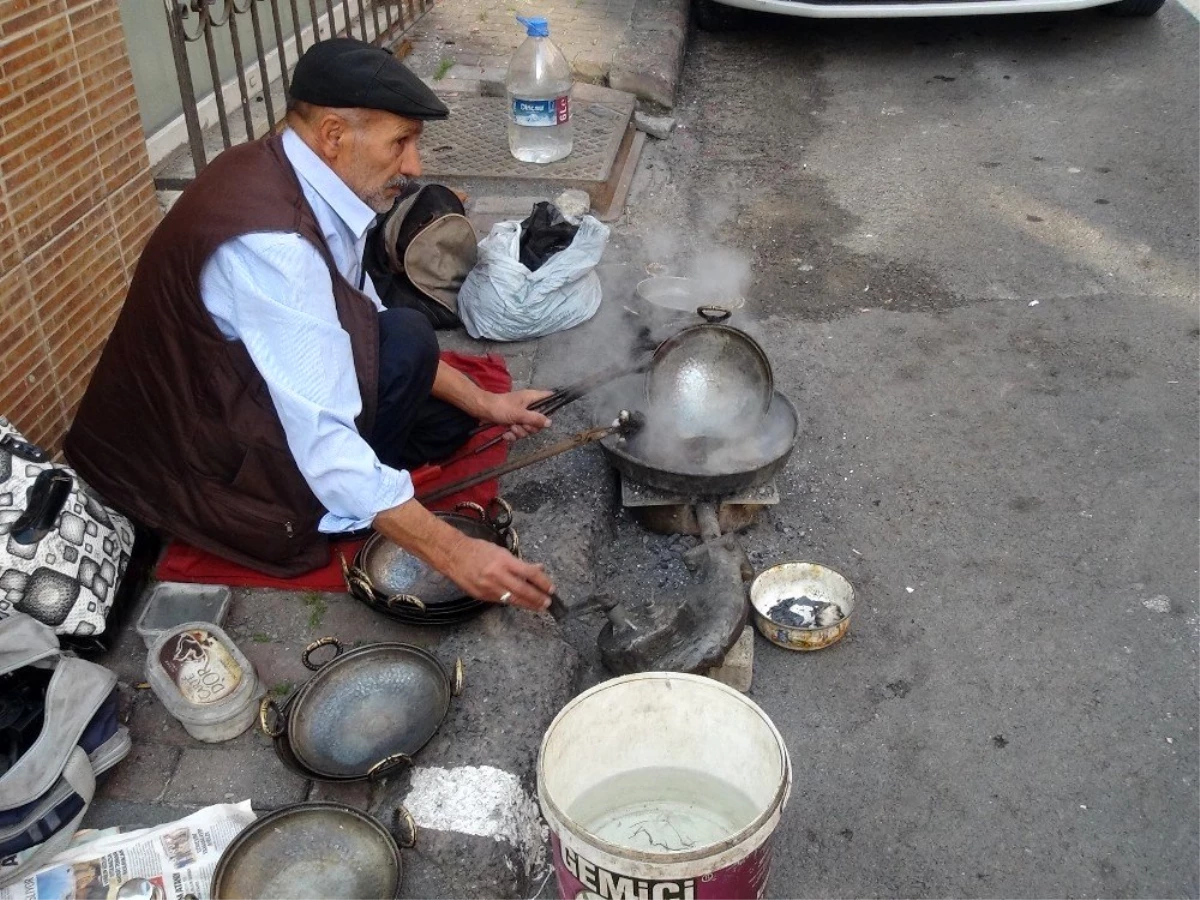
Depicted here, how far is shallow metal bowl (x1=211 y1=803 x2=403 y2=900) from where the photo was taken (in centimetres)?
216

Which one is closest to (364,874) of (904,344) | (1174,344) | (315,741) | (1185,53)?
(315,741)

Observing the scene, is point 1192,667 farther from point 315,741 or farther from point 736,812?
point 315,741

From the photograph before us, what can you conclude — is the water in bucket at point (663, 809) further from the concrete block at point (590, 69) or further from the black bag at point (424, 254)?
the concrete block at point (590, 69)

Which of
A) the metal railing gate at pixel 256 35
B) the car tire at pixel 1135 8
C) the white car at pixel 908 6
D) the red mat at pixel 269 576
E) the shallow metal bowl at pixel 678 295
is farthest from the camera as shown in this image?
the car tire at pixel 1135 8

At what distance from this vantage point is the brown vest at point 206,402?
244 centimetres

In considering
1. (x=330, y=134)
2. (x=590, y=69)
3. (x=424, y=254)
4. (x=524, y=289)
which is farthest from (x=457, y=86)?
(x=330, y=134)

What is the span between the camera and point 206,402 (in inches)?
106

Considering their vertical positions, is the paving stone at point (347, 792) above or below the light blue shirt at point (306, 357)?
below

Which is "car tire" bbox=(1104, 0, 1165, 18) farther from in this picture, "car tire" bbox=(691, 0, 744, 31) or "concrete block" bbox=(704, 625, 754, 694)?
"concrete block" bbox=(704, 625, 754, 694)

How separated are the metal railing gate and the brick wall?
404 millimetres

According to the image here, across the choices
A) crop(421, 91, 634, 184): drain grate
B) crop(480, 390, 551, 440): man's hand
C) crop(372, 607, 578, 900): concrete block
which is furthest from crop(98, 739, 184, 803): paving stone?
crop(421, 91, 634, 184): drain grate

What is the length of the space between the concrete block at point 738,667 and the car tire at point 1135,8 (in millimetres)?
7362

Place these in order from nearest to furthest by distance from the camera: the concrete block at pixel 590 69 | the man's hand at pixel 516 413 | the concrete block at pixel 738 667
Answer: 1. the concrete block at pixel 738 667
2. the man's hand at pixel 516 413
3. the concrete block at pixel 590 69

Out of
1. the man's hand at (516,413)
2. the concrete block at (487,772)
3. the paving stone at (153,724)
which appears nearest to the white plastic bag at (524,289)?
the man's hand at (516,413)
